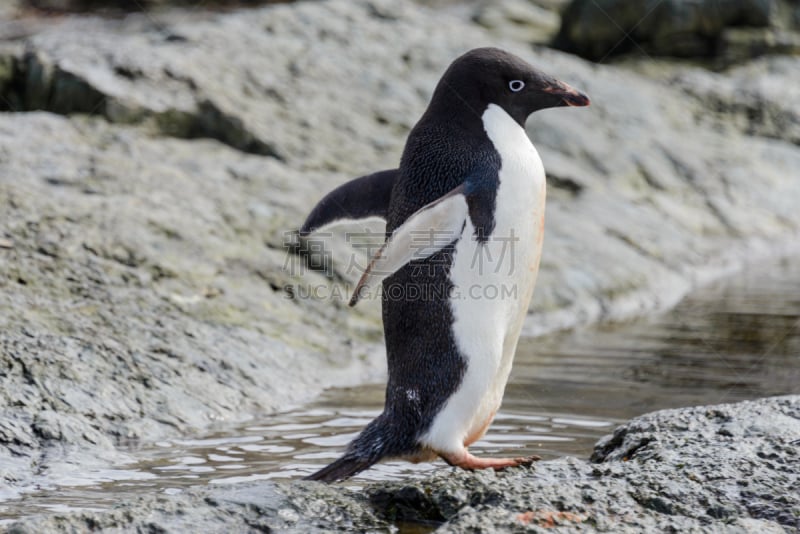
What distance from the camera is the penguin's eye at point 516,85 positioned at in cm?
441

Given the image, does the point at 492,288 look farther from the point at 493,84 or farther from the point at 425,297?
the point at 493,84

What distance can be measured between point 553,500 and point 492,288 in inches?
38.7

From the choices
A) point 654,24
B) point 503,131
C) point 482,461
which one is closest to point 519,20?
point 654,24

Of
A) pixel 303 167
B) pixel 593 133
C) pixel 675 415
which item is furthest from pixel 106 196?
pixel 593 133

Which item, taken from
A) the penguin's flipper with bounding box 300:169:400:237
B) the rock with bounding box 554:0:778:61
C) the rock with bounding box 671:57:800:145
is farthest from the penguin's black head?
the rock with bounding box 554:0:778:61

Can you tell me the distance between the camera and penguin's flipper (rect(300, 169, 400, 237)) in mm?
4703

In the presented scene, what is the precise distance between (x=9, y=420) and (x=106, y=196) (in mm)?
2403

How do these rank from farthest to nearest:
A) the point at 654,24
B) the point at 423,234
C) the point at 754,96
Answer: the point at 654,24 < the point at 754,96 < the point at 423,234

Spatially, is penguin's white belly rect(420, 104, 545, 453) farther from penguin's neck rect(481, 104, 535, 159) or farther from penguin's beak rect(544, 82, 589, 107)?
penguin's beak rect(544, 82, 589, 107)

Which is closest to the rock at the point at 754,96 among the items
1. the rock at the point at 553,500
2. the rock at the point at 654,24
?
the rock at the point at 654,24

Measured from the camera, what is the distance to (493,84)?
14.4 feet

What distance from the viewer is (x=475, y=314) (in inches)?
163

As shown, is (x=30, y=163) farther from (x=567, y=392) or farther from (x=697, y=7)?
(x=697, y=7)

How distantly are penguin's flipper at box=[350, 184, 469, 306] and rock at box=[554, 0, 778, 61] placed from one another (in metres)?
11.0
